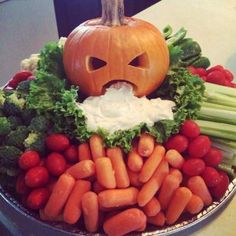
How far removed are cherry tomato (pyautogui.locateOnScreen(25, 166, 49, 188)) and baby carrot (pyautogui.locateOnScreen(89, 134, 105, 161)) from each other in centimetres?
12

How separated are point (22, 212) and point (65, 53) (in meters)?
0.43

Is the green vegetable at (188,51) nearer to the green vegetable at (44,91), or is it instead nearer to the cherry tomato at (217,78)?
the cherry tomato at (217,78)

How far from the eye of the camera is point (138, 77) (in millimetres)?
1096

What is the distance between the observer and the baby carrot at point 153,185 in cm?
93

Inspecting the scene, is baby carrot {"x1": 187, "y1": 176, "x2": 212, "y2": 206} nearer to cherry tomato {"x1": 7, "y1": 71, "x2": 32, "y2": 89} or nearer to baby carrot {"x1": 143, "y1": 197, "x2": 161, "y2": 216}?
baby carrot {"x1": 143, "y1": 197, "x2": 161, "y2": 216}

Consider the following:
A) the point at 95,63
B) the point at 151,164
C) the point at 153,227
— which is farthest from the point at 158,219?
the point at 95,63

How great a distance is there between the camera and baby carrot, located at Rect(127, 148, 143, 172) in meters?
0.97

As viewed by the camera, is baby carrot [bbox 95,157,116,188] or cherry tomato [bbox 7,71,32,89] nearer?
baby carrot [bbox 95,157,116,188]

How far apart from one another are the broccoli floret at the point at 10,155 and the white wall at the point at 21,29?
1.68 m

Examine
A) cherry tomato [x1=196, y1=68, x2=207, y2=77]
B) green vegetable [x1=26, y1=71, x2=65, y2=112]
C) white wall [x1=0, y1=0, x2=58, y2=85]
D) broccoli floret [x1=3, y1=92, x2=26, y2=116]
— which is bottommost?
white wall [x1=0, y1=0, x2=58, y2=85]

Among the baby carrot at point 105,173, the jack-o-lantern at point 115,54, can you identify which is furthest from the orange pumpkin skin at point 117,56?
the baby carrot at point 105,173

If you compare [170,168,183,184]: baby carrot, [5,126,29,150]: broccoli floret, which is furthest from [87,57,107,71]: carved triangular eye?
[170,168,183,184]: baby carrot

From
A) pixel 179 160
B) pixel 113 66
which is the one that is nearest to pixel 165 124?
pixel 179 160

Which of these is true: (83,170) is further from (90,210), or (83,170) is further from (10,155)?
(10,155)
